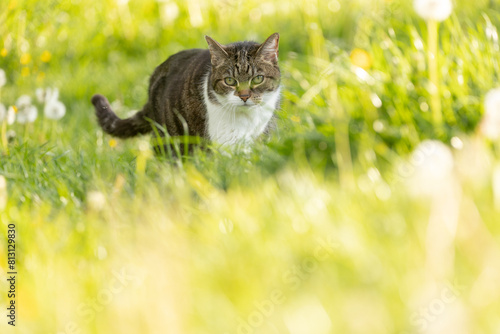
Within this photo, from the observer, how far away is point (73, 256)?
6.90 feet

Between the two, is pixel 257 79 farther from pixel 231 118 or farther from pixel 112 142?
pixel 112 142

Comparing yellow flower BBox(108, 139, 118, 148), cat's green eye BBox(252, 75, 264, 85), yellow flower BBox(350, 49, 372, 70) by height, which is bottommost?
yellow flower BBox(108, 139, 118, 148)

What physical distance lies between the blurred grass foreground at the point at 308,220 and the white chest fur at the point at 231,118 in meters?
0.31

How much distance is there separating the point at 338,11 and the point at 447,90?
367 centimetres

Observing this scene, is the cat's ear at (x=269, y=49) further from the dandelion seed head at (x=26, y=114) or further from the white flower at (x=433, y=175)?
the white flower at (x=433, y=175)

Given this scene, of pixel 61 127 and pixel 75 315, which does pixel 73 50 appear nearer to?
pixel 61 127

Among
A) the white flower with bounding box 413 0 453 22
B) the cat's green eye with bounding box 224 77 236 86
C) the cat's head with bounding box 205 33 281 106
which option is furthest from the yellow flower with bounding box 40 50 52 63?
the white flower with bounding box 413 0 453 22

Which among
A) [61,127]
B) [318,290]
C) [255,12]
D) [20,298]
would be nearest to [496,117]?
[318,290]

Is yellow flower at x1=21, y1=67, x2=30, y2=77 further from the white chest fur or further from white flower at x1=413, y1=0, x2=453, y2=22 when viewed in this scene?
white flower at x1=413, y1=0, x2=453, y2=22

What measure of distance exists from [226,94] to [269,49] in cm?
Answer: 35

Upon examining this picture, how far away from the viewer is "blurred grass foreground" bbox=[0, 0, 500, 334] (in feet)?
5.17

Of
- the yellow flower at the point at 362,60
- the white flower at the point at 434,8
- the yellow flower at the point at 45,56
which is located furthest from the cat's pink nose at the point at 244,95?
the yellow flower at the point at 45,56

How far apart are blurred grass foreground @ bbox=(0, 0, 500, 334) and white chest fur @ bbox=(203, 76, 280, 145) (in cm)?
31

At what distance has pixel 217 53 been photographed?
3770 mm
